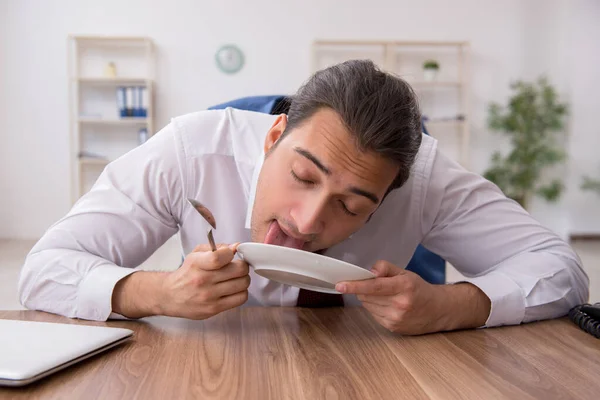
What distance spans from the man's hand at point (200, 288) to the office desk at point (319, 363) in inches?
1.3

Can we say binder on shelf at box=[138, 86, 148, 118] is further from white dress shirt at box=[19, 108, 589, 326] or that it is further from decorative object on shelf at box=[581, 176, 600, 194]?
white dress shirt at box=[19, 108, 589, 326]

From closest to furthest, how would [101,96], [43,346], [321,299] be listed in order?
A: [43,346], [321,299], [101,96]

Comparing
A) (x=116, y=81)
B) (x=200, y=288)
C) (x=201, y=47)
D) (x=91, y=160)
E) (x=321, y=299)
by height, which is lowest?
(x=91, y=160)

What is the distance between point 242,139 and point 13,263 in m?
3.91

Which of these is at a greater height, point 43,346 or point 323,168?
point 323,168

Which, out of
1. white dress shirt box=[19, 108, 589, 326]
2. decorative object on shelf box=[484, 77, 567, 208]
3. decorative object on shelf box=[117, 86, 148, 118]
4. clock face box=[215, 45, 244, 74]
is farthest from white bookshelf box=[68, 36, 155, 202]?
white dress shirt box=[19, 108, 589, 326]

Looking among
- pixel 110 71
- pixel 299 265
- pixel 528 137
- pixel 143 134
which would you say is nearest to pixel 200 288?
pixel 299 265

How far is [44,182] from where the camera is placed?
20.9 feet

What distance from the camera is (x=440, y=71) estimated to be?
21.8ft

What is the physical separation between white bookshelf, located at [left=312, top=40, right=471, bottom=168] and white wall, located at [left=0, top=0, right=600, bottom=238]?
0.48 feet

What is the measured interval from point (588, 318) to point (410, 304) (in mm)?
358

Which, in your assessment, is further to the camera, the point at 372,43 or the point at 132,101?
the point at 372,43

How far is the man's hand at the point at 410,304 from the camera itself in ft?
3.40

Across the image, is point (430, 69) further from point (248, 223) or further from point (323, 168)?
point (323, 168)
